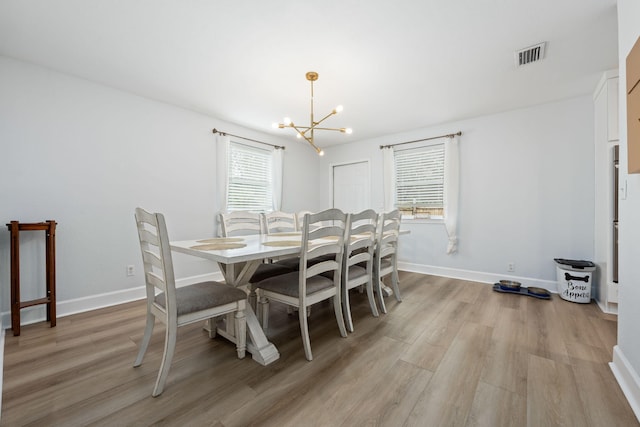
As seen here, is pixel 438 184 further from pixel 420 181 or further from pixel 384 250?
pixel 384 250

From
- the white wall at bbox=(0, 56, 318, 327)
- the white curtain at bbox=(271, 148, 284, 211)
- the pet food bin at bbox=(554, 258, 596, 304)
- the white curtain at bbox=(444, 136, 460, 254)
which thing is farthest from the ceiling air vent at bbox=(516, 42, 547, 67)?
the white wall at bbox=(0, 56, 318, 327)

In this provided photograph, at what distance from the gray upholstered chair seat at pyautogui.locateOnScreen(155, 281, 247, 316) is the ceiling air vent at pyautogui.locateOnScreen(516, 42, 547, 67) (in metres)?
2.95

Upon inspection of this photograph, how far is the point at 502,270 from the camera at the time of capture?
3.43 m

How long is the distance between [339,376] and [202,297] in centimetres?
94

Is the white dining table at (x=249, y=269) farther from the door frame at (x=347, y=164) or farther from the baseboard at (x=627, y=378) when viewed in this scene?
the door frame at (x=347, y=164)

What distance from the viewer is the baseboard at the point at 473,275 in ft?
10.3

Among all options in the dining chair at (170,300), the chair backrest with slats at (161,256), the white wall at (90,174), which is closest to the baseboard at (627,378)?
the dining chair at (170,300)

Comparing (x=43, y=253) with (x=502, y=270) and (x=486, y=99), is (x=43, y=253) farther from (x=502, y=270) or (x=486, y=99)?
→ (x=502, y=270)

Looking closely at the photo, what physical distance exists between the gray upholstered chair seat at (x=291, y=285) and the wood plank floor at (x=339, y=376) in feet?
1.37

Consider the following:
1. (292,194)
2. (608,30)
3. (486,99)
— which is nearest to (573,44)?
(608,30)

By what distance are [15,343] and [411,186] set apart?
4648 mm

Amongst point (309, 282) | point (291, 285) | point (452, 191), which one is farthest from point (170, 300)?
point (452, 191)

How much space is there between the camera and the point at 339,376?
1.53 m

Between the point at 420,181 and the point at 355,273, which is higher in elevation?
the point at 420,181
